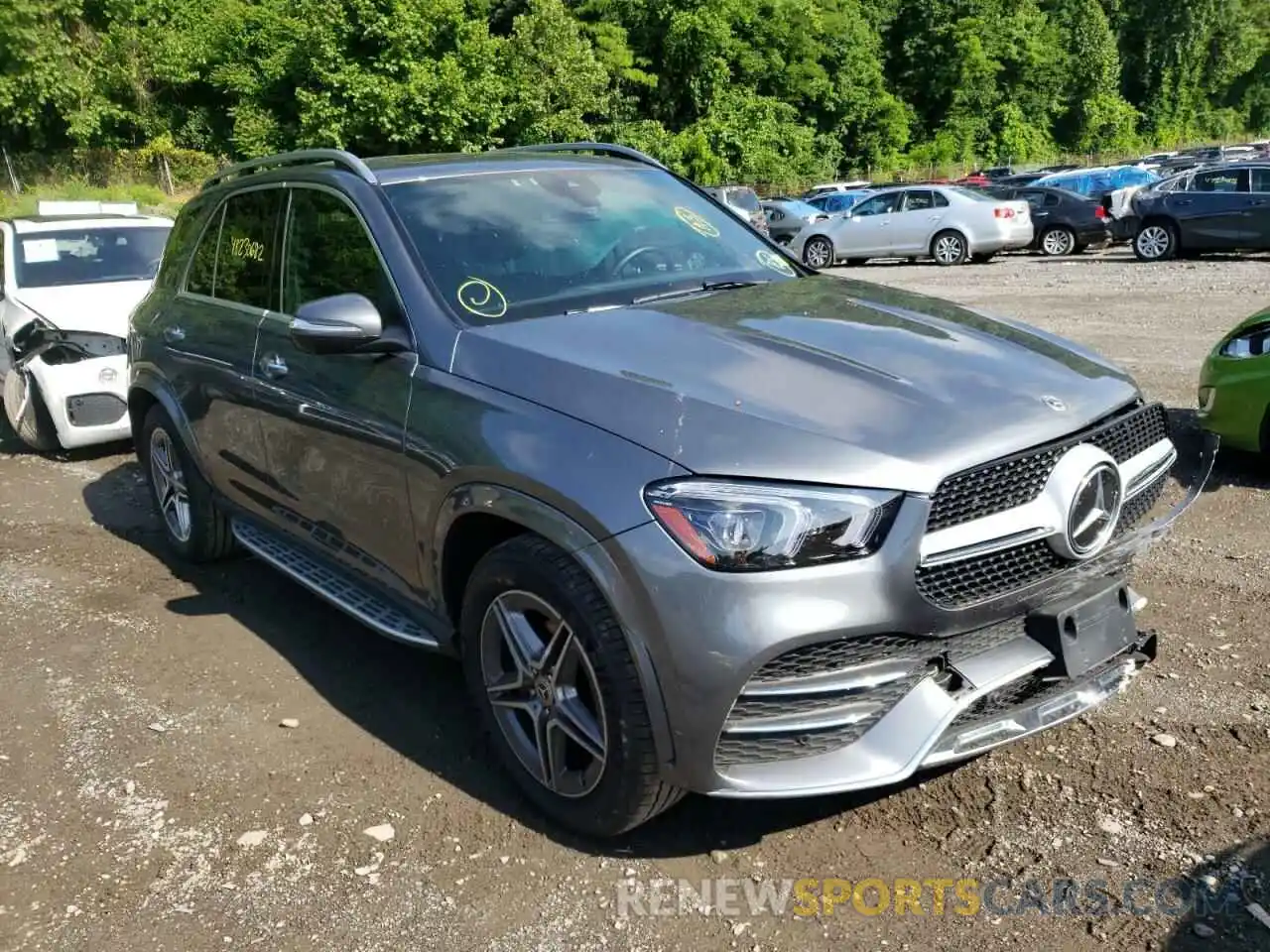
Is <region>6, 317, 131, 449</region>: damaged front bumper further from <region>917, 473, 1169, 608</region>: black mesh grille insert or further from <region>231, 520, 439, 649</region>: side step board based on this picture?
<region>917, 473, 1169, 608</region>: black mesh grille insert

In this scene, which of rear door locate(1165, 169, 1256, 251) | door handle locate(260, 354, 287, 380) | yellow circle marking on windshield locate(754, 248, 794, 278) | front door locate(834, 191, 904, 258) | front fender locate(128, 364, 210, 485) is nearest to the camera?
door handle locate(260, 354, 287, 380)

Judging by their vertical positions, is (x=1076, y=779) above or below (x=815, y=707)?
below

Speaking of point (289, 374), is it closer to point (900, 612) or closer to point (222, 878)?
point (222, 878)

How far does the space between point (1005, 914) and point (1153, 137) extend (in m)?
82.4

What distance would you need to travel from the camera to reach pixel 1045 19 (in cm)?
6600

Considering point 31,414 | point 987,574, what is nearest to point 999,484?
point 987,574

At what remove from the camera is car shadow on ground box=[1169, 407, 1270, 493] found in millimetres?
5633

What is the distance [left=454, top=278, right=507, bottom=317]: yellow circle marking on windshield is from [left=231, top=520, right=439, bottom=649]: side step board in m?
1.02

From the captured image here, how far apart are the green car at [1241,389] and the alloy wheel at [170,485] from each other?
16.8 ft

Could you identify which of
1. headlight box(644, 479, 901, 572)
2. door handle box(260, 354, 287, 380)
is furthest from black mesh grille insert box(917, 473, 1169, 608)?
door handle box(260, 354, 287, 380)

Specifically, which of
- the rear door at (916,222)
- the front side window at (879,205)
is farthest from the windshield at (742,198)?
the rear door at (916,222)

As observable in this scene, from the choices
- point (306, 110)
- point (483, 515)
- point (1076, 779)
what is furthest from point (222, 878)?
point (306, 110)

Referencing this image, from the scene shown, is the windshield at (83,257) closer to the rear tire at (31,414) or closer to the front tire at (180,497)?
the rear tire at (31,414)

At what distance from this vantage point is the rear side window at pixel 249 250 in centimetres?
433
